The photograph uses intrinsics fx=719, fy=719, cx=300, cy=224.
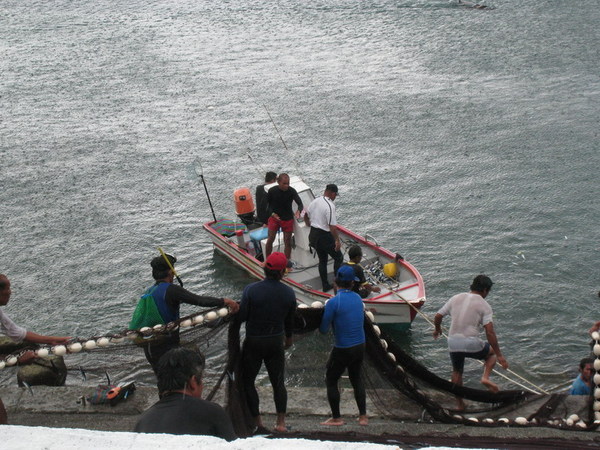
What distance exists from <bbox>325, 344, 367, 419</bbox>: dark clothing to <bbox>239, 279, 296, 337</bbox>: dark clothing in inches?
26.2

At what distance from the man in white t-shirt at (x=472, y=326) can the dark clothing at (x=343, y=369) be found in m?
1.30

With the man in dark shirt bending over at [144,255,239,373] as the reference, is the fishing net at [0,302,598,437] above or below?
below

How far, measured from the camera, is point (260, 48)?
32438 mm

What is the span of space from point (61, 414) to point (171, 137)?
51.1ft

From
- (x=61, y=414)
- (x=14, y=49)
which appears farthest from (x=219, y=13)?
(x=61, y=414)

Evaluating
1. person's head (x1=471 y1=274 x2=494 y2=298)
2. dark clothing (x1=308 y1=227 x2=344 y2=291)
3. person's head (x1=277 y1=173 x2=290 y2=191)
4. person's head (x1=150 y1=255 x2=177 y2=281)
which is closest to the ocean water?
person's head (x1=150 y1=255 x2=177 y2=281)

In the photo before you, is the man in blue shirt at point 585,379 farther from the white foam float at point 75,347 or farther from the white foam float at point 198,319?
the white foam float at point 75,347

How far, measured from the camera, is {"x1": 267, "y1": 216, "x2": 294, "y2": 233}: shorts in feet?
41.2

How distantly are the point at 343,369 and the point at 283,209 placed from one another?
5518mm

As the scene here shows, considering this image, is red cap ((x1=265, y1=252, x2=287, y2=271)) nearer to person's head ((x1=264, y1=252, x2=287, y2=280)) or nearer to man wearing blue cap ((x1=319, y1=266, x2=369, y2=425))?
person's head ((x1=264, y1=252, x2=287, y2=280))

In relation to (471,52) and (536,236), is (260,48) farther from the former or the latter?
(536,236)

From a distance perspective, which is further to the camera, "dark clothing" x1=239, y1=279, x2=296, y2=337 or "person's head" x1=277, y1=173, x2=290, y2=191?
"person's head" x1=277, y1=173, x2=290, y2=191

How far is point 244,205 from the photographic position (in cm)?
1487

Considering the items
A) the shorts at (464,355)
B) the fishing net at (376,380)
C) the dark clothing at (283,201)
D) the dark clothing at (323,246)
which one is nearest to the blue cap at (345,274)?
the fishing net at (376,380)
